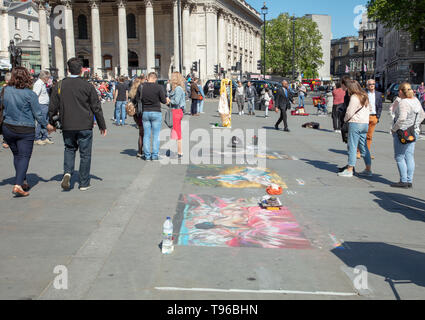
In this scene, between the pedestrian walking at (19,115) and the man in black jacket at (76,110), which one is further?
the man in black jacket at (76,110)

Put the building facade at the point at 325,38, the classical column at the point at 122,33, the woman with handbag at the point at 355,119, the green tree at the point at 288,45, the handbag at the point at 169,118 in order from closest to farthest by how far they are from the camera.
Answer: the woman with handbag at the point at 355,119, the handbag at the point at 169,118, the classical column at the point at 122,33, the green tree at the point at 288,45, the building facade at the point at 325,38

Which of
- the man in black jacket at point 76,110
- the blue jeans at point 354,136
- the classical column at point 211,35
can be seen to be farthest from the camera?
the classical column at point 211,35

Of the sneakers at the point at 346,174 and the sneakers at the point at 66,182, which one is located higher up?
the sneakers at the point at 66,182

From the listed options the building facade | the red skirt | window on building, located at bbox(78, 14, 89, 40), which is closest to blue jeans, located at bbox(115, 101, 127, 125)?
the red skirt

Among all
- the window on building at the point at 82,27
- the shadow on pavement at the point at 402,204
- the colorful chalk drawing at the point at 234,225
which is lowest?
the shadow on pavement at the point at 402,204

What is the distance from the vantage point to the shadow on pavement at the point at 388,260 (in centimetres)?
452

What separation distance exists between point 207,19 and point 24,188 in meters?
61.9

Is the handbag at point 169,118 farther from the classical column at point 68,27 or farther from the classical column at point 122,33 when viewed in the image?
the classical column at point 68,27

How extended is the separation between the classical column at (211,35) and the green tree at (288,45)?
42.4m

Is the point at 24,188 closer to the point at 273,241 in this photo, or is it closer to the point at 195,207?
the point at 195,207

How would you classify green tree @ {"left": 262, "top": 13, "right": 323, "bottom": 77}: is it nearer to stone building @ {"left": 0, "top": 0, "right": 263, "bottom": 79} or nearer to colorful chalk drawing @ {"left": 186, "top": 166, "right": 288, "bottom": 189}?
stone building @ {"left": 0, "top": 0, "right": 263, "bottom": 79}

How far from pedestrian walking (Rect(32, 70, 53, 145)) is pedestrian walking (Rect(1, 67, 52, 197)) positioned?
5.42 meters

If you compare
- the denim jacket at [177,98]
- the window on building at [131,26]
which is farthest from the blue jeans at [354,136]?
the window on building at [131,26]

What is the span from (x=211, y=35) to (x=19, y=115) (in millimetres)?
61479
